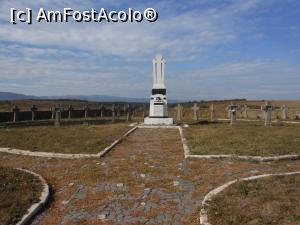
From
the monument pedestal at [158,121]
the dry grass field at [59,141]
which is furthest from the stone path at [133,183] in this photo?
the monument pedestal at [158,121]

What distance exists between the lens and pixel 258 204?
7172 millimetres

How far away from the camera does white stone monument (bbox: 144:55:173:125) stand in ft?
85.6

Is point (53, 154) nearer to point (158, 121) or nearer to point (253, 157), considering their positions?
point (253, 157)

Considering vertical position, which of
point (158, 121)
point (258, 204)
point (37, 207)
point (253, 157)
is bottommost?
point (37, 207)

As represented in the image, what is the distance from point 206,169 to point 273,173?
71.5 inches

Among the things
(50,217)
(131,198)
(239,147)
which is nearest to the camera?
(50,217)

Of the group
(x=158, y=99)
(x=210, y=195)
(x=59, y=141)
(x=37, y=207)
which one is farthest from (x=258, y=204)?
(x=158, y=99)

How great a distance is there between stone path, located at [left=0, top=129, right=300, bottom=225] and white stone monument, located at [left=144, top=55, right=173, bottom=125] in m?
11.7

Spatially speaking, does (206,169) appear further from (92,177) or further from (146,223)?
(146,223)

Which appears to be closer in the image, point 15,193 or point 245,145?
point 15,193

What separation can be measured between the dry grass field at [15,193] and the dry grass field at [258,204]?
3535mm

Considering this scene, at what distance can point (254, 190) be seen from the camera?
8.08 metres

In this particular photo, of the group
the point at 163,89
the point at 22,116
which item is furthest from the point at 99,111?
the point at 163,89

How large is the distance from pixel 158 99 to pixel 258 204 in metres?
19.9
